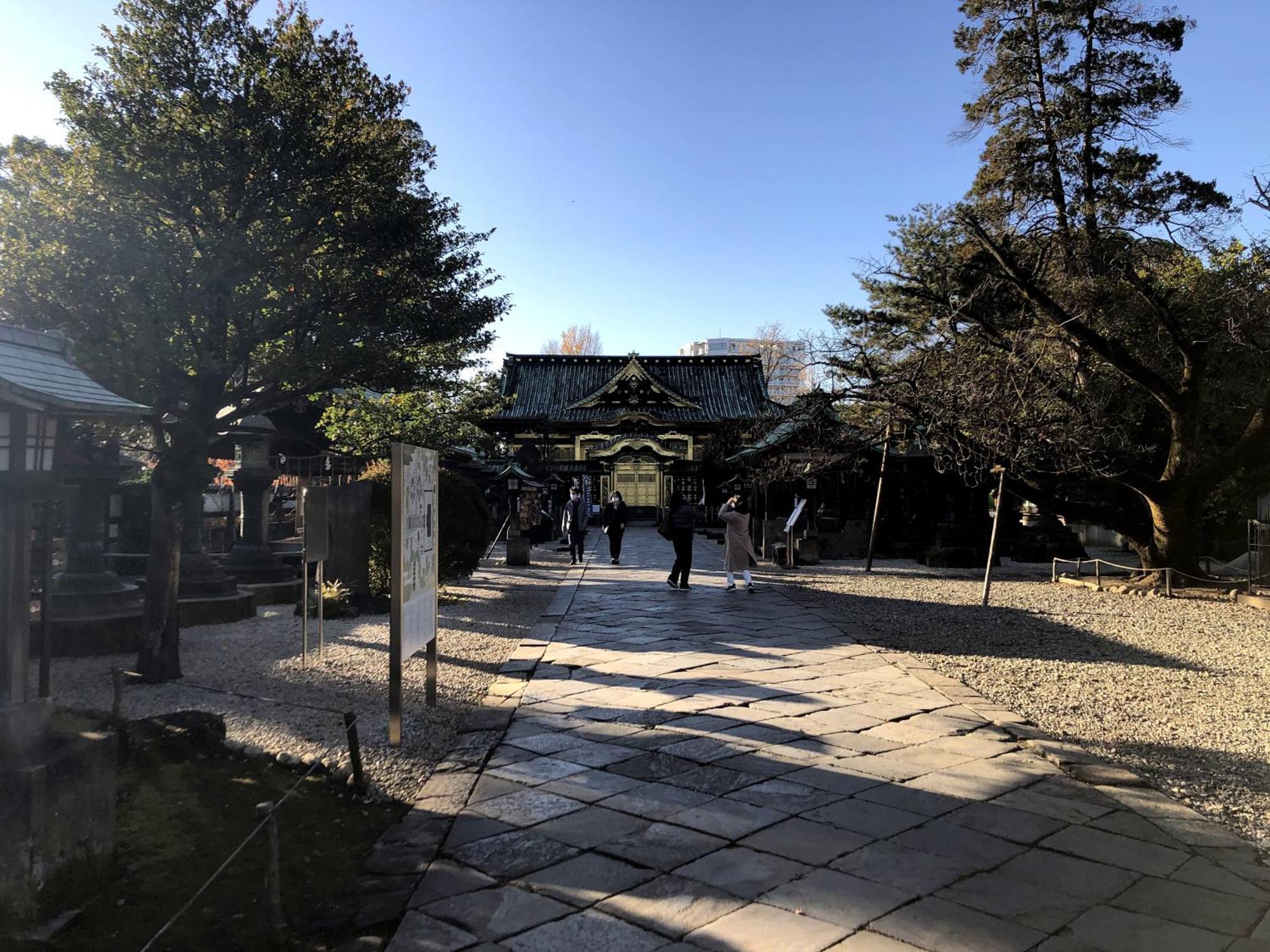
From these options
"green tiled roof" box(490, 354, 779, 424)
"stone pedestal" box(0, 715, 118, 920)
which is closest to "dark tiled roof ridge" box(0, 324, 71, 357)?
"stone pedestal" box(0, 715, 118, 920)

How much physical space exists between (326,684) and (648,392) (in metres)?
26.9

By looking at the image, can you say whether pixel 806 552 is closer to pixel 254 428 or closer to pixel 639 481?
pixel 254 428

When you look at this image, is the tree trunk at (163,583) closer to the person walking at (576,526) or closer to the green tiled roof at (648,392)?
the person walking at (576,526)

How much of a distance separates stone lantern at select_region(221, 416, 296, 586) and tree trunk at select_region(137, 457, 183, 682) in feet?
14.2

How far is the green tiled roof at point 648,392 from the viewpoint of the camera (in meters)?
31.9

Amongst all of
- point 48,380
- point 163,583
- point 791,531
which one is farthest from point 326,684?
point 791,531

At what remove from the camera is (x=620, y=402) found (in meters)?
32.1

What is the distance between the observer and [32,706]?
10.0 ft

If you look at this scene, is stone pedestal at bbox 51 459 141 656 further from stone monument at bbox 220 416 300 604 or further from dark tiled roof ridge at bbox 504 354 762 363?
dark tiled roof ridge at bbox 504 354 762 363

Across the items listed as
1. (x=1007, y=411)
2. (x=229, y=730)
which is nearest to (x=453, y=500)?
(x=229, y=730)

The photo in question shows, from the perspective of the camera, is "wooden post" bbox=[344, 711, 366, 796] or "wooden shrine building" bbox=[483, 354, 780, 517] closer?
"wooden post" bbox=[344, 711, 366, 796]

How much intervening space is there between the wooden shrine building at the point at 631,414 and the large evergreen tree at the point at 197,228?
63.5 feet

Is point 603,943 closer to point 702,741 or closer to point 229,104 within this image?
point 702,741

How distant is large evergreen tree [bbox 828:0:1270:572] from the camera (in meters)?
10.0
